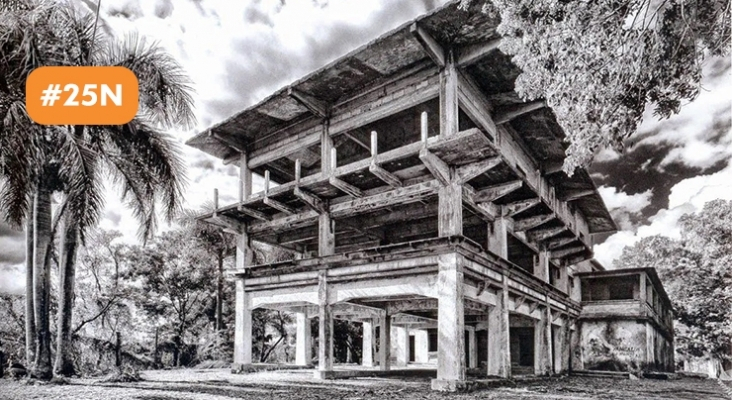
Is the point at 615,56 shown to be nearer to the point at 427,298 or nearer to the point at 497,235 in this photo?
the point at 497,235

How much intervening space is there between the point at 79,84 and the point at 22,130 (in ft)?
4.14

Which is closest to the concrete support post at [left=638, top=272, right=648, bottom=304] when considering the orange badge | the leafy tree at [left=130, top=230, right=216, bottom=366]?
the leafy tree at [left=130, top=230, right=216, bottom=366]

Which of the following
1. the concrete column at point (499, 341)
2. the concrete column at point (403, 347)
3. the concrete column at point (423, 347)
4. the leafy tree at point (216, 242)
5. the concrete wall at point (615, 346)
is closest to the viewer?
the concrete column at point (499, 341)

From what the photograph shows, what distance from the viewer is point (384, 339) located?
66.9ft

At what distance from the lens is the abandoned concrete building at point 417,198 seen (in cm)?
1407

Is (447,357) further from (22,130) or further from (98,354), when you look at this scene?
(98,354)

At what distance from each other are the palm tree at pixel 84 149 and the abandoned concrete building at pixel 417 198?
409 cm

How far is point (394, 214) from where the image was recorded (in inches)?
779

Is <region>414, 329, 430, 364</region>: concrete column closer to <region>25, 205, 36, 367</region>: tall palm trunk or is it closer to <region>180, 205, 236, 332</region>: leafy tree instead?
<region>180, 205, 236, 332</region>: leafy tree

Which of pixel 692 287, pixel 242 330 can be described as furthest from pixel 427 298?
pixel 692 287

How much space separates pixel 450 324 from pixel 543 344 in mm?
8283

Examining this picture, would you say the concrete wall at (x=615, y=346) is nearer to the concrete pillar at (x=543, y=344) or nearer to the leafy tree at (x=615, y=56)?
the concrete pillar at (x=543, y=344)

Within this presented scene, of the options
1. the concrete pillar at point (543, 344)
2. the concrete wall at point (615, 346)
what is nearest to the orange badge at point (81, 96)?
the concrete pillar at point (543, 344)

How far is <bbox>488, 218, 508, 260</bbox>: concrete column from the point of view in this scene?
17.2 metres
